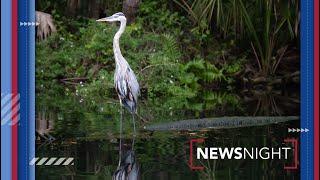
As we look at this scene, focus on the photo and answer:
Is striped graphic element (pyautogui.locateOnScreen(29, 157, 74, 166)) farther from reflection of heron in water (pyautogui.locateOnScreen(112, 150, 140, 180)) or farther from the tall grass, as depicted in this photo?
the tall grass

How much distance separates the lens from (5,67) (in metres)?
4.83

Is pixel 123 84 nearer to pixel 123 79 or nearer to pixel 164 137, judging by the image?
pixel 123 79

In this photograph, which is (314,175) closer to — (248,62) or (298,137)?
(298,137)

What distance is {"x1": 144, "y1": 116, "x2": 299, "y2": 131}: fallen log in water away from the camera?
4.96m

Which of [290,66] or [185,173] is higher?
[290,66]

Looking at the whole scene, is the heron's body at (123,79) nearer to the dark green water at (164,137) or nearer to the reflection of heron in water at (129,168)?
the dark green water at (164,137)

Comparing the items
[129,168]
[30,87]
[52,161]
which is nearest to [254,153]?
[129,168]

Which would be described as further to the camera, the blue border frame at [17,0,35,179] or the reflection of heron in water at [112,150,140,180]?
the reflection of heron in water at [112,150,140,180]

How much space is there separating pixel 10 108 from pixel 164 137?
0.81m

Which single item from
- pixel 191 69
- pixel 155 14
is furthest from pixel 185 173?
pixel 155 14

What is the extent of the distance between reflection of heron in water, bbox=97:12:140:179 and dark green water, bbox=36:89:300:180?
4 centimetres

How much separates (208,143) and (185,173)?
0.65 ft

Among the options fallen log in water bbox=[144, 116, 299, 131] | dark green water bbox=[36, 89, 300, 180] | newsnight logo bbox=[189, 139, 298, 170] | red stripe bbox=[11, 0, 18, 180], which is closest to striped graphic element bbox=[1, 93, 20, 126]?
red stripe bbox=[11, 0, 18, 180]

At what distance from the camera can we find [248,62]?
4984 mm
